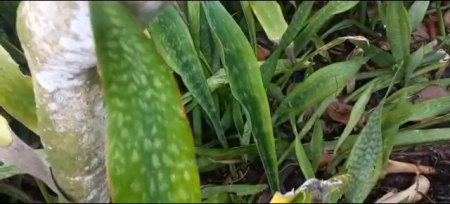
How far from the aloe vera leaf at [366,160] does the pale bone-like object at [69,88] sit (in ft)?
0.84

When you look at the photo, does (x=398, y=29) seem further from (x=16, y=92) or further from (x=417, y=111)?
(x=16, y=92)

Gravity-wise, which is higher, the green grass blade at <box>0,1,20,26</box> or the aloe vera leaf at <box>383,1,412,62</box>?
the green grass blade at <box>0,1,20,26</box>

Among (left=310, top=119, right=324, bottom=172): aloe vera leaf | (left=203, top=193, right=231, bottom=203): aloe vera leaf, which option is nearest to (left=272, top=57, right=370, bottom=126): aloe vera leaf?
(left=310, top=119, right=324, bottom=172): aloe vera leaf

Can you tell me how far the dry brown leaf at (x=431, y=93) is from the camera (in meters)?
0.96

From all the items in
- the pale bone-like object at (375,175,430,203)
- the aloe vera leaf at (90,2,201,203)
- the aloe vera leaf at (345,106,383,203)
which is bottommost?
the pale bone-like object at (375,175,430,203)

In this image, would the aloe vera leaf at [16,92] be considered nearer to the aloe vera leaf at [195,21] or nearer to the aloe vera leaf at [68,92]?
the aloe vera leaf at [68,92]

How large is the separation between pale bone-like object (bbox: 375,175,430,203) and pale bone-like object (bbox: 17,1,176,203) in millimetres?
365

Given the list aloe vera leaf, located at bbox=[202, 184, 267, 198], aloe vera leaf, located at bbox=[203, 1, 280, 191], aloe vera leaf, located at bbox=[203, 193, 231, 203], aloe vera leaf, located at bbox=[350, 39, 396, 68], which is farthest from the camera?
aloe vera leaf, located at bbox=[350, 39, 396, 68]

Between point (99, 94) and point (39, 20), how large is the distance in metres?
0.10

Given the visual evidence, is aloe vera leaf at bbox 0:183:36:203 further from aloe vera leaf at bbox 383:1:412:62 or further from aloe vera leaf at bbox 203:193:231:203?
aloe vera leaf at bbox 383:1:412:62

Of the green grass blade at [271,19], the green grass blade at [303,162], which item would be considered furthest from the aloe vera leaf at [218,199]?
the green grass blade at [271,19]

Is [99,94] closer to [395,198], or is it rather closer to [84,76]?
[84,76]

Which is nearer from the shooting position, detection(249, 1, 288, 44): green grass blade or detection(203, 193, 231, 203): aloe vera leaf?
detection(203, 193, 231, 203): aloe vera leaf

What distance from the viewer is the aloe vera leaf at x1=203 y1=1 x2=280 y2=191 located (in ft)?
2.45
